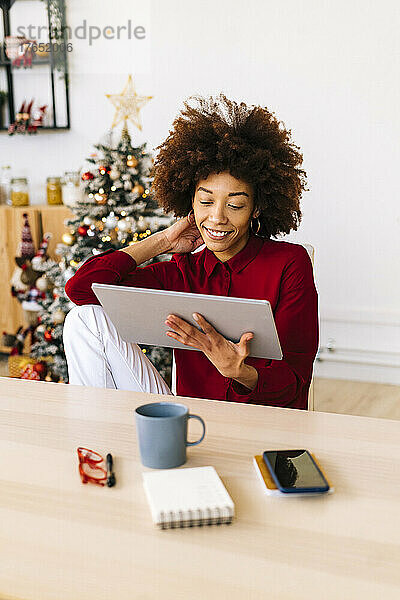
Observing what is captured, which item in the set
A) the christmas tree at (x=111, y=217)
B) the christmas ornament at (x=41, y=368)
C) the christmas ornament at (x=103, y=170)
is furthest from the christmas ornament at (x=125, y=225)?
the christmas ornament at (x=41, y=368)

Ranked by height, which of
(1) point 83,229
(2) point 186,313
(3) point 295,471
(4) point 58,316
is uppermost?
(1) point 83,229

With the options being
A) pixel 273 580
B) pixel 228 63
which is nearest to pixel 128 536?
pixel 273 580

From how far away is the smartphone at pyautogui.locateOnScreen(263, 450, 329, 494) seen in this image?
96 centimetres

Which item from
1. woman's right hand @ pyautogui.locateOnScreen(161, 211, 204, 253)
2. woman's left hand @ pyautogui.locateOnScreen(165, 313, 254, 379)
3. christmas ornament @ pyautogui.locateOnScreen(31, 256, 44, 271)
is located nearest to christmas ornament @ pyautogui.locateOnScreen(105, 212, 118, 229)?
christmas ornament @ pyautogui.locateOnScreen(31, 256, 44, 271)

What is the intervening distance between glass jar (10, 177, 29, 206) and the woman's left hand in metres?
2.46

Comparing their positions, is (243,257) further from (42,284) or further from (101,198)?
(42,284)

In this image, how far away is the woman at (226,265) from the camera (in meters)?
1.62

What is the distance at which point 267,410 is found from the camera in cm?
128

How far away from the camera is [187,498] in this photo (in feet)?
3.04

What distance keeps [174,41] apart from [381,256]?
1.53m

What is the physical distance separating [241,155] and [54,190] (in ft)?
7.36

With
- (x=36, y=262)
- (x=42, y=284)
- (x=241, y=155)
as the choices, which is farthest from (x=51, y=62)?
(x=241, y=155)

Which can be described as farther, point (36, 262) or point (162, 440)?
point (36, 262)

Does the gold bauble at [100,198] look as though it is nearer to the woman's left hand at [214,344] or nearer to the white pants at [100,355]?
the white pants at [100,355]
